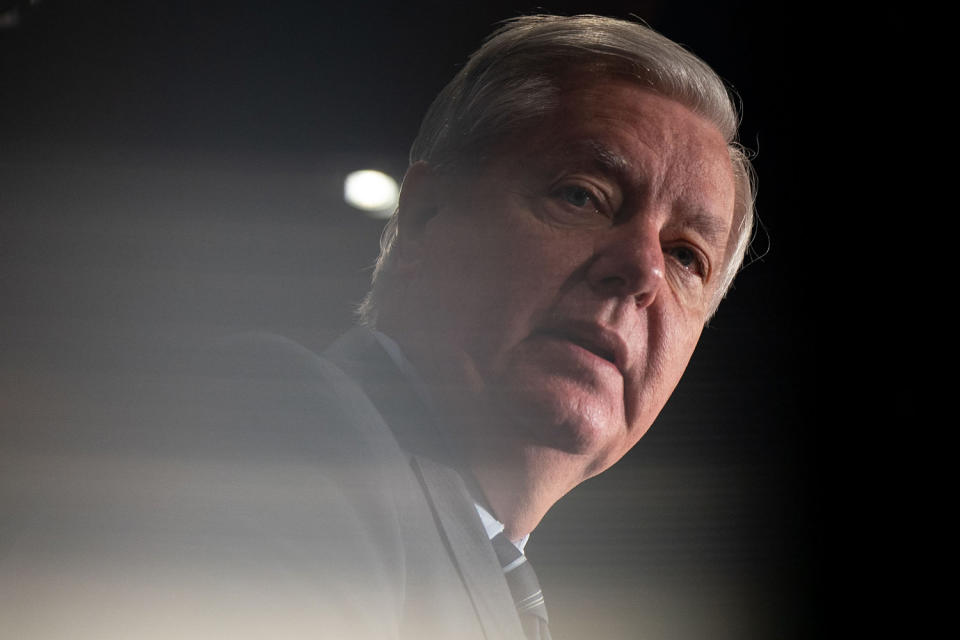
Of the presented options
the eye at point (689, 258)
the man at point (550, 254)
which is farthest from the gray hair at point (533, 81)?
the eye at point (689, 258)

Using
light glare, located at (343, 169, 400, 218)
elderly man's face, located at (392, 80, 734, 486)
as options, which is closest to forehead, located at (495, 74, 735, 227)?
elderly man's face, located at (392, 80, 734, 486)

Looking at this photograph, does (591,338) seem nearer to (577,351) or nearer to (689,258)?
(577,351)

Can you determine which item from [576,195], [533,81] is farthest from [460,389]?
[533,81]

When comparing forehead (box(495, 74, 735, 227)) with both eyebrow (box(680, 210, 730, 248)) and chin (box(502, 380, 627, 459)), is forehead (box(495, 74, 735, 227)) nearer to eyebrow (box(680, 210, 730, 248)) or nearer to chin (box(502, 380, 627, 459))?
eyebrow (box(680, 210, 730, 248))

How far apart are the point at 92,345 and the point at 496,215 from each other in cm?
30

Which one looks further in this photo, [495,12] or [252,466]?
[495,12]

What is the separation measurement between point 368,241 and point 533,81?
0.20 m

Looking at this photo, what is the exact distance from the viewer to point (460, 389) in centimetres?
57

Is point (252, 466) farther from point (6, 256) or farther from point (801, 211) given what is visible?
point (801, 211)

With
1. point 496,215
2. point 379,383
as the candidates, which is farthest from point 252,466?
point 496,215

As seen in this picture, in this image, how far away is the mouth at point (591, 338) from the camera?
0.56 m

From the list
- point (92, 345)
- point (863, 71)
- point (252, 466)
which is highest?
point (863, 71)

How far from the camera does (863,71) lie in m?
0.76

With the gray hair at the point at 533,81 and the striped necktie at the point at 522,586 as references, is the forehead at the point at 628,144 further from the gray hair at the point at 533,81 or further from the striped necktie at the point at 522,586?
the striped necktie at the point at 522,586
